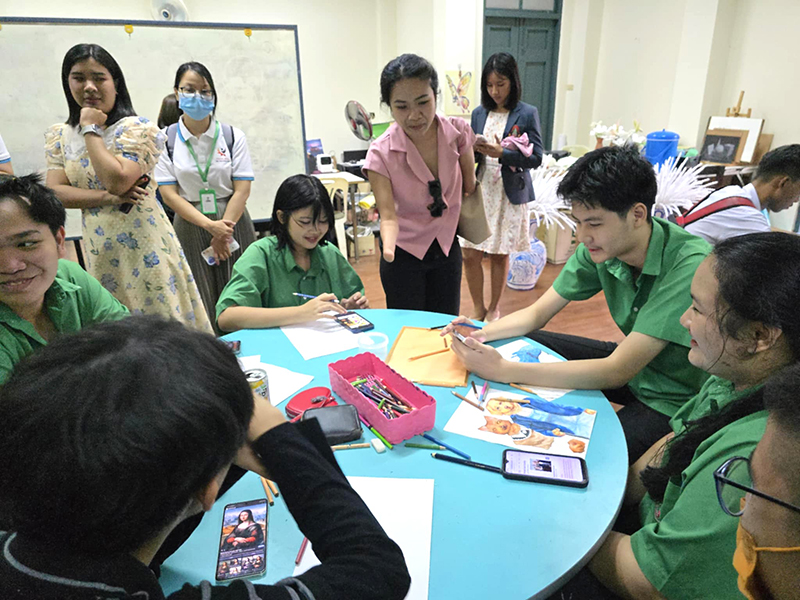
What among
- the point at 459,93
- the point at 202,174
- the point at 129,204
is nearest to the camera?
the point at 129,204

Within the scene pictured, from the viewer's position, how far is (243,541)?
0.79 metres

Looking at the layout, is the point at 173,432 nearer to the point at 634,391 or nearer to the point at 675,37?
the point at 634,391

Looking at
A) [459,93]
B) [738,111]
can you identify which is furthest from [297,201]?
[738,111]

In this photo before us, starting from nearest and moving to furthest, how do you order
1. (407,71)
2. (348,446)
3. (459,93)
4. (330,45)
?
(348,446) → (407,71) → (459,93) → (330,45)

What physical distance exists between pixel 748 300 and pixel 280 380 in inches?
A: 39.9

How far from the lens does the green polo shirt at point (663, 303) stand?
1.24 m

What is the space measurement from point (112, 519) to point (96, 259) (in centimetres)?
168

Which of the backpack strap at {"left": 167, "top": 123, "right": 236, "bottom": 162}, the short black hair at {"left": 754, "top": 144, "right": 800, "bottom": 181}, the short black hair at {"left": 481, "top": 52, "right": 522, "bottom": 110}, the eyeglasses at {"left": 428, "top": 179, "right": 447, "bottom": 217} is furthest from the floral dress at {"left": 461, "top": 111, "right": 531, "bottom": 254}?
the backpack strap at {"left": 167, "top": 123, "right": 236, "bottom": 162}

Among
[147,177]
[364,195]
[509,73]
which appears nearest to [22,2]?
[364,195]

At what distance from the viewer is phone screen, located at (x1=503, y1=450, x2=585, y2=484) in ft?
2.99

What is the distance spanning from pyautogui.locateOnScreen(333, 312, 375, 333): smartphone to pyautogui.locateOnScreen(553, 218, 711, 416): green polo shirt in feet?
2.38

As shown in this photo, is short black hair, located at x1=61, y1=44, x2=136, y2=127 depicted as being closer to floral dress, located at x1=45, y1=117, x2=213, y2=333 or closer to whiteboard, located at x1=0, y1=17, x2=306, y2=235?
floral dress, located at x1=45, y1=117, x2=213, y2=333

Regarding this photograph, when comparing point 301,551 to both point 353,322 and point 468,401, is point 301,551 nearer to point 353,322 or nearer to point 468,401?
point 468,401

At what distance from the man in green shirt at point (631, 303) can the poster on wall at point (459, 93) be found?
4.23 m
